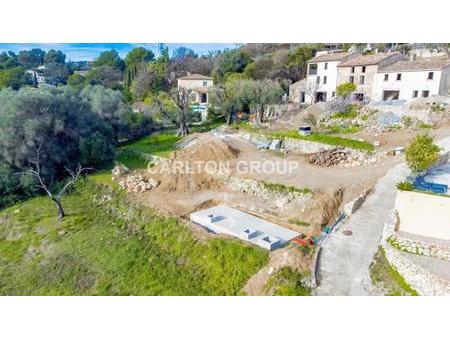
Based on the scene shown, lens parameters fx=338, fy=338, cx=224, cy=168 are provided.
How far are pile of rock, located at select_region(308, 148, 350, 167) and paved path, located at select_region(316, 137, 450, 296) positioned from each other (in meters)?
4.51

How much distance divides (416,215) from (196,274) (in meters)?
8.00

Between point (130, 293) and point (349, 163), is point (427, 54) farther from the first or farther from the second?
point (130, 293)

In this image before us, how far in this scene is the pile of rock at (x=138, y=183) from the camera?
19438mm

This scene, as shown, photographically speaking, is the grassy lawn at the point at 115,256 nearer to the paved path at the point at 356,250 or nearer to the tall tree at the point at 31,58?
the paved path at the point at 356,250

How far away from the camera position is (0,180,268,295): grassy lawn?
12.2 metres

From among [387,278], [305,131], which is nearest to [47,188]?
[305,131]

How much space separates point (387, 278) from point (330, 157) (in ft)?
36.2

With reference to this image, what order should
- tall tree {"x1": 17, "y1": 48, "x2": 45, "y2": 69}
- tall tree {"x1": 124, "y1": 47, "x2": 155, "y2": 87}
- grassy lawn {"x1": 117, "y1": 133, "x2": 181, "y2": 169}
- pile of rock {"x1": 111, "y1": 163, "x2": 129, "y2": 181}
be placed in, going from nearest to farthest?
pile of rock {"x1": 111, "y1": 163, "x2": 129, "y2": 181}, grassy lawn {"x1": 117, "y1": 133, "x2": 181, "y2": 169}, tall tree {"x1": 17, "y1": 48, "x2": 45, "y2": 69}, tall tree {"x1": 124, "y1": 47, "x2": 155, "y2": 87}

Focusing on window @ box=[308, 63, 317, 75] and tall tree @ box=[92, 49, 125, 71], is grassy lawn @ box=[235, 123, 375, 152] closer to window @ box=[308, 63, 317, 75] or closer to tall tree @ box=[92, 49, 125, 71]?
window @ box=[308, 63, 317, 75]

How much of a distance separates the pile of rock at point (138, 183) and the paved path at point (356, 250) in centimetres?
→ 1090

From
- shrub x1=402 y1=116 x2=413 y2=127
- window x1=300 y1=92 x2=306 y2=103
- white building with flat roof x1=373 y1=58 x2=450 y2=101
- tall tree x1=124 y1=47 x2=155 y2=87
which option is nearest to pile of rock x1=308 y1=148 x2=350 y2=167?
shrub x1=402 y1=116 x2=413 y2=127

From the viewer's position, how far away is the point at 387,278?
10383 millimetres

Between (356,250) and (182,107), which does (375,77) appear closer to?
(182,107)

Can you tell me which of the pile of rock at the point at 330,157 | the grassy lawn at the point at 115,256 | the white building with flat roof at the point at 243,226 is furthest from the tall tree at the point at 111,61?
the white building with flat roof at the point at 243,226
